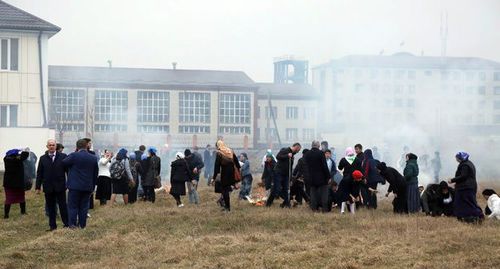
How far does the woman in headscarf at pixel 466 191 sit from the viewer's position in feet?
64.5

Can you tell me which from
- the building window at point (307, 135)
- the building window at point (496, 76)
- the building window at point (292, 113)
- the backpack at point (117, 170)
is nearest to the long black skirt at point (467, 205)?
the backpack at point (117, 170)

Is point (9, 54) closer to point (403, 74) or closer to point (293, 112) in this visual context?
point (403, 74)

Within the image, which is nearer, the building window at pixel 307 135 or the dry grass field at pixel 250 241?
the dry grass field at pixel 250 241

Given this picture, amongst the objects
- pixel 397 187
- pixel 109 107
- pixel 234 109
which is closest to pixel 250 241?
pixel 397 187

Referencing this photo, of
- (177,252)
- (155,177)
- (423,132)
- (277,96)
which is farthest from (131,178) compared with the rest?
(277,96)

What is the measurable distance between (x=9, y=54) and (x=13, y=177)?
24.9 meters

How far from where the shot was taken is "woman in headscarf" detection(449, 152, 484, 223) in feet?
64.5

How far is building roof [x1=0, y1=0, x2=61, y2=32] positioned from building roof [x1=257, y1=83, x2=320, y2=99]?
45739 millimetres

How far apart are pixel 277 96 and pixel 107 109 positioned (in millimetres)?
22107

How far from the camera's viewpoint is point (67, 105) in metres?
73.6

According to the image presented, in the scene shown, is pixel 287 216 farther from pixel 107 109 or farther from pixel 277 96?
pixel 277 96

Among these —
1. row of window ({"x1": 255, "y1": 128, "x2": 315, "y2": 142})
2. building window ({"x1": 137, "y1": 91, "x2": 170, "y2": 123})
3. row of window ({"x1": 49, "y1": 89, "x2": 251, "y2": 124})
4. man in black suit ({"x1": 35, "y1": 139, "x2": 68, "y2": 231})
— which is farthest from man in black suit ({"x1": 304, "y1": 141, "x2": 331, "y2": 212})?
row of window ({"x1": 255, "y1": 128, "x2": 315, "y2": 142})

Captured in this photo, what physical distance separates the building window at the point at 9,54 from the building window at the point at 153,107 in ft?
106

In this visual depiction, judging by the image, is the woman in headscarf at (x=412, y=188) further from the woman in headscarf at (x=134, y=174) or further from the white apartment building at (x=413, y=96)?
the white apartment building at (x=413, y=96)
